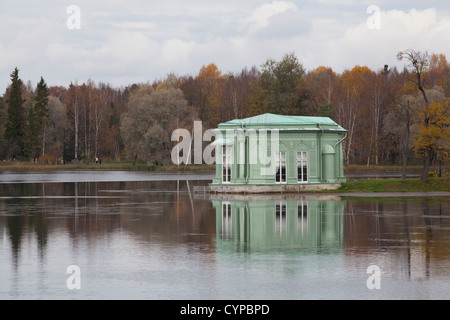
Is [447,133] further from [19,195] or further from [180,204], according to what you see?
[19,195]

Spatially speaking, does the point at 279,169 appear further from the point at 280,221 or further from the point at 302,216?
the point at 280,221

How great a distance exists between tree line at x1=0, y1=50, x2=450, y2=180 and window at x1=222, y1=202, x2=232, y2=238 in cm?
5237

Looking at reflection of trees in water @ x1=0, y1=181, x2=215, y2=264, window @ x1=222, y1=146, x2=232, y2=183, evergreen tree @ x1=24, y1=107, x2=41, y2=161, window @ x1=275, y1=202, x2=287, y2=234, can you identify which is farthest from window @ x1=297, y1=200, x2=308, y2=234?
evergreen tree @ x1=24, y1=107, x2=41, y2=161

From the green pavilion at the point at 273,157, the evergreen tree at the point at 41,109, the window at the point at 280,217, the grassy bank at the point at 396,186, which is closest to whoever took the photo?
the window at the point at 280,217

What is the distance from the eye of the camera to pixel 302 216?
99.5 ft

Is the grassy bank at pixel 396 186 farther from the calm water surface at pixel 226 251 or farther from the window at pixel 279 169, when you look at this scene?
the calm water surface at pixel 226 251

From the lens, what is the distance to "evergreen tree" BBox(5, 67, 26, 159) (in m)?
120

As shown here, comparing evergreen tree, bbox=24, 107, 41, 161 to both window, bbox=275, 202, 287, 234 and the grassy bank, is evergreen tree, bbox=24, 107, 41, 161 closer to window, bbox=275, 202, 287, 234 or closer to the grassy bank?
the grassy bank

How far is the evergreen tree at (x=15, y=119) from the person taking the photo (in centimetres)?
12012

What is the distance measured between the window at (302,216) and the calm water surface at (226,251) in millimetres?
54

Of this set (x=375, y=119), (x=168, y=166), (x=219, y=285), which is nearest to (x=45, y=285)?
(x=219, y=285)

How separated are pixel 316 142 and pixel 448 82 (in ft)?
230
